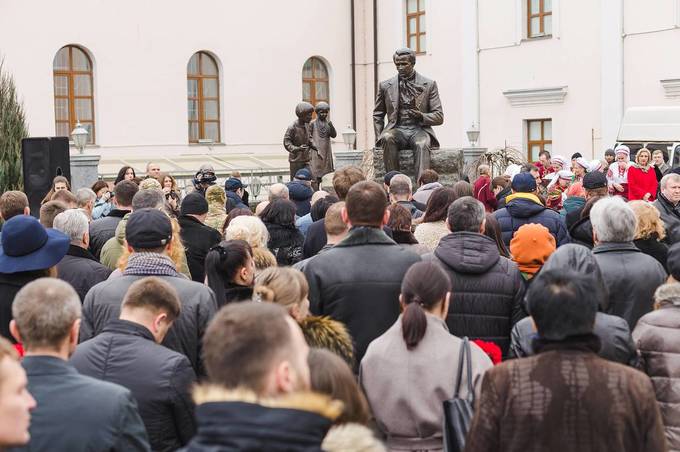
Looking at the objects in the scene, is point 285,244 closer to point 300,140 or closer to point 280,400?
point 280,400

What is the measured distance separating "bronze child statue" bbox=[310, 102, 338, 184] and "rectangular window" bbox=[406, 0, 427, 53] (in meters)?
13.6

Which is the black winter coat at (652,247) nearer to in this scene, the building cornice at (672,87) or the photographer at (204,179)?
the photographer at (204,179)

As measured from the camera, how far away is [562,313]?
3932mm

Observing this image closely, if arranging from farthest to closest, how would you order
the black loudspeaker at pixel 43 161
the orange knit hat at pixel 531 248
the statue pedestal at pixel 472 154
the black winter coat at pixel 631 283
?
the statue pedestal at pixel 472 154 → the black loudspeaker at pixel 43 161 → the orange knit hat at pixel 531 248 → the black winter coat at pixel 631 283

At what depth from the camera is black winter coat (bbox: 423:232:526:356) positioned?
5879 millimetres

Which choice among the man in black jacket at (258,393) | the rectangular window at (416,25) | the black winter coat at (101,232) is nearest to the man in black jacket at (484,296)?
the man in black jacket at (258,393)

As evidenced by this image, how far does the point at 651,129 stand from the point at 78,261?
56.2 feet

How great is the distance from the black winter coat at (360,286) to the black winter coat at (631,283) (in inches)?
43.7

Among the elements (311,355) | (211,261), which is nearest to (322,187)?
(211,261)

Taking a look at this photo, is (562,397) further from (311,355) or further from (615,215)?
(615,215)

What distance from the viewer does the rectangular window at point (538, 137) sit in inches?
1119

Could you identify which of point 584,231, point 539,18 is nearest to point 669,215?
point 584,231

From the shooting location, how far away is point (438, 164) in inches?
627

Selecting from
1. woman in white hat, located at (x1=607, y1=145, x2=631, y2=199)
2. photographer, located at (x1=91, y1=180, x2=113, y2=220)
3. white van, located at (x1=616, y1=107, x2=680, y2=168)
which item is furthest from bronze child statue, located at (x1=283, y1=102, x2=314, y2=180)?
white van, located at (x1=616, y1=107, x2=680, y2=168)
